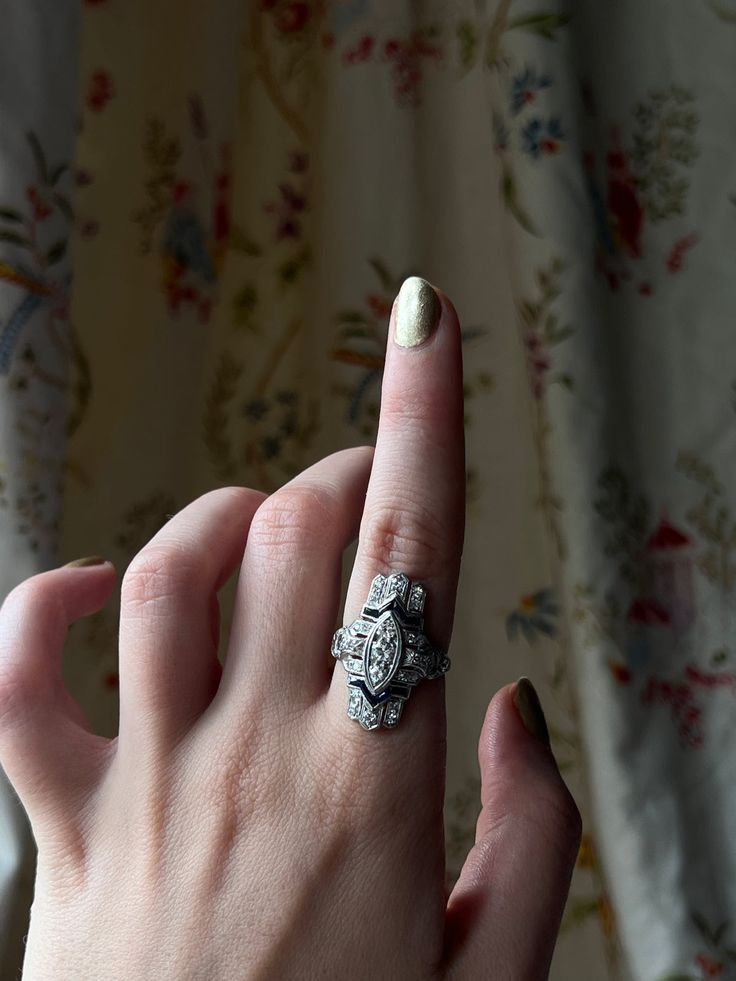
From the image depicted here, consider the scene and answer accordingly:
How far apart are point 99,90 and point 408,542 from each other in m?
0.62

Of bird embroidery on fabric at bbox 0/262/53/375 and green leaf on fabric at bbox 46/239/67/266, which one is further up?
green leaf on fabric at bbox 46/239/67/266

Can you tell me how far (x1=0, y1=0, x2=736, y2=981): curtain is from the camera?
0.86 metres

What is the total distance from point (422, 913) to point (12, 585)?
1.38 ft

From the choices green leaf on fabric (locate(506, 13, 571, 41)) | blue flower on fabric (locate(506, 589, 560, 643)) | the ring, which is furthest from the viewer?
blue flower on fabric (locate(506, 589, 560, 643))

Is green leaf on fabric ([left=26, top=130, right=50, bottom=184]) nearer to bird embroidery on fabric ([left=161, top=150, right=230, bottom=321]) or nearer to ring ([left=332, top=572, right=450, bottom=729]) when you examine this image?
bird embroidery on fabric ([left=161, top=150, right=230, bottom=321])

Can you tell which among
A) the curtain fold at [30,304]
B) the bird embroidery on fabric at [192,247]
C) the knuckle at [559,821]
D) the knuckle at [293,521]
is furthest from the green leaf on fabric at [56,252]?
the knuckle at [559,821]

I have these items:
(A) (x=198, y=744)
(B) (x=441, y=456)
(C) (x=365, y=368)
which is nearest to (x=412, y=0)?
(C) (x=365, y=368)

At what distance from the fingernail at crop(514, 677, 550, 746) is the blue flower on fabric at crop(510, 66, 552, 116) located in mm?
546

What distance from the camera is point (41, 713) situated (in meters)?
0.61

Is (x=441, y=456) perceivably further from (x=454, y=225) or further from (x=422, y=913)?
(x=454, y=225)

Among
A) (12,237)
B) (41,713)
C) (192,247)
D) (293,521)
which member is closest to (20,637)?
(41,713)

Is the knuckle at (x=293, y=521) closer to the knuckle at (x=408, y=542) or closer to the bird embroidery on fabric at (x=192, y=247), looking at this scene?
the knuckle at (x=408, y=542)

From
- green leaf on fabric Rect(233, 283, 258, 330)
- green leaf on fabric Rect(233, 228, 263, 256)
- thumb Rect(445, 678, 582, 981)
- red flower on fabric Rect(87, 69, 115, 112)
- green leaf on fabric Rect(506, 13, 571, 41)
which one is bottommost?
thumb Rect(445, 678, 582, 981)

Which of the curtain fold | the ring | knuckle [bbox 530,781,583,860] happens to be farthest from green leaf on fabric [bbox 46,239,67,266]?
knuckle [bbox 530,781,583,860]
